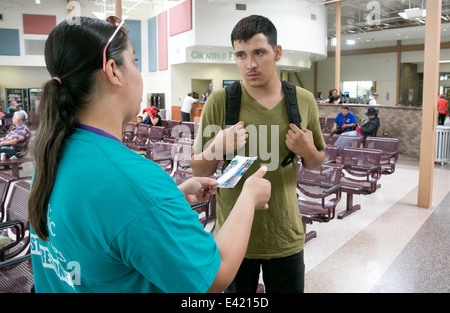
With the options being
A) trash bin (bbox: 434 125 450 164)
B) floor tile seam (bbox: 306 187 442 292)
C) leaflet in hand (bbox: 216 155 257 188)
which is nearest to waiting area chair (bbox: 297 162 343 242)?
floor tile seam (bbox: 306 187 442 292)

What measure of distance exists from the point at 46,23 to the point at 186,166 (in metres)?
17.4

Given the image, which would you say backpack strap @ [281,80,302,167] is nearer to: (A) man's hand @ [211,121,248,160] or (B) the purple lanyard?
(A) man's hand @ [211,121,248,160]

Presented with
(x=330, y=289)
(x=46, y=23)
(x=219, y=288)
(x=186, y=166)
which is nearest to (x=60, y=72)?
(x=219, y=288)

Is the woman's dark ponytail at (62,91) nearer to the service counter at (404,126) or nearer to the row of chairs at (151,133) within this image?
the row of chairs at (151,133)

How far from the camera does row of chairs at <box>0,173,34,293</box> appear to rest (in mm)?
2221

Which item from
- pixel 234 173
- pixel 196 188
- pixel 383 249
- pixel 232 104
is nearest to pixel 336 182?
pixel 383 249

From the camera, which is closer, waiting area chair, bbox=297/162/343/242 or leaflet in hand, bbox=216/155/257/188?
leaflet in hand, bbox=216/155/257/188

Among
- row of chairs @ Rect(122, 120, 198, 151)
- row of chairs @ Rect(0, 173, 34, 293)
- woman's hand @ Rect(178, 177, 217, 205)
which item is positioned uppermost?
woman's hand @ Rect(178, 177, 217, 205)

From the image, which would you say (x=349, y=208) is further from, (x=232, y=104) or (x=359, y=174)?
(x=232, y=104)

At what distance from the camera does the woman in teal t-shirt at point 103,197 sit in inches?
26.2

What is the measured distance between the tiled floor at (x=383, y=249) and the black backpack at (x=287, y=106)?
1981mm

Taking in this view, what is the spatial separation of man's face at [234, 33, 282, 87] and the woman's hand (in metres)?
0.54

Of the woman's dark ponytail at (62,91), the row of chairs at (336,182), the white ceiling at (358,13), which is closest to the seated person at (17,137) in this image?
the row of chairs at (336,182)

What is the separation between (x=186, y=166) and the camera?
6215 mm
